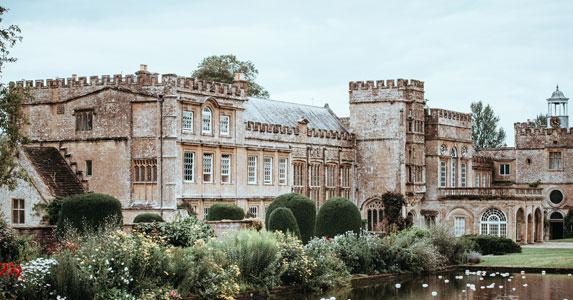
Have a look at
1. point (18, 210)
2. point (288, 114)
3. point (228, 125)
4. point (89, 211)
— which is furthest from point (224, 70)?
point (89, 211)

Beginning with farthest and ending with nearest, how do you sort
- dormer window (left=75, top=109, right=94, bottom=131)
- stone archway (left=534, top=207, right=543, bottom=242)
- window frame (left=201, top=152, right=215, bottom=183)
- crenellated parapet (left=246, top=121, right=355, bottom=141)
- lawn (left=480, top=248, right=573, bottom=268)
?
stone archway (left=534, top=207, right=543, bottom=242) → crenellated parapet (left=246, top=121, right=355, bottom=141) → window frame (left=201, top=152, right=215, bottom=183) → dormer window (left=75, top=109, right=94, bottom=131) → lawn (left=480, top=248, right=573, bottom=268)

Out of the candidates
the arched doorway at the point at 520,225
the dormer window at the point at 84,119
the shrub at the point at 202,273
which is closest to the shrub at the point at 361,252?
the shrub at the point at 202,273

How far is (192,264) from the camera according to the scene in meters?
25.9

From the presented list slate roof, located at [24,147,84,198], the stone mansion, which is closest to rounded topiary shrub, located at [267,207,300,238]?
the stone mansion

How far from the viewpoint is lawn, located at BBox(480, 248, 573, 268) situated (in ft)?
129

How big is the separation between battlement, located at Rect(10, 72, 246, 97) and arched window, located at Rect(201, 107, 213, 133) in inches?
35.4

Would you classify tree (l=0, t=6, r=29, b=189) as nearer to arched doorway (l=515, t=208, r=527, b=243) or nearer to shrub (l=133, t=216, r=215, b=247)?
shrub (l=133, t=216, r=215, b=247)

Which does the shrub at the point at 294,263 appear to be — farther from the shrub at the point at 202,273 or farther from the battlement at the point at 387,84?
the battlement at the point at 387,84

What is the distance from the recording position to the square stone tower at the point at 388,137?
56.1 meters

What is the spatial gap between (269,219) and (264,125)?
1582cm

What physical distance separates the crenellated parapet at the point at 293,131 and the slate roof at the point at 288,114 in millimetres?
882

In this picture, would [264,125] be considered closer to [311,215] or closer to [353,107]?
[353,107]

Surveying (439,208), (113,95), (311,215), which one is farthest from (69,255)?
(439,208)

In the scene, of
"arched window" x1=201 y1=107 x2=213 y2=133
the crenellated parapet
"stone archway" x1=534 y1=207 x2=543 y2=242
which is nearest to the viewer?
"arched window" x1=201 y1=107 x2=213 y2=133
